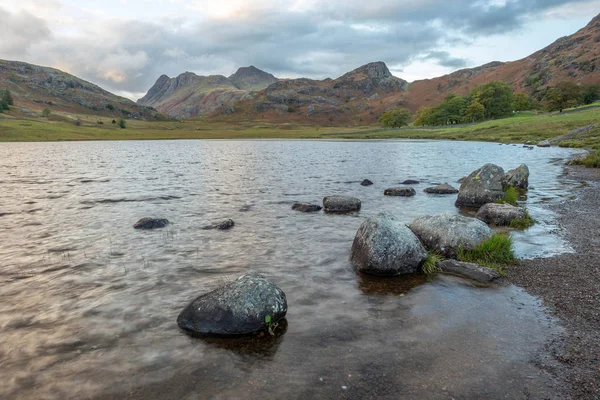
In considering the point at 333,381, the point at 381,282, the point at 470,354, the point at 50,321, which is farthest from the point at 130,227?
the point at 470,354

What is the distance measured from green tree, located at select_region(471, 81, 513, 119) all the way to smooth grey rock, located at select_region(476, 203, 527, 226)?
538ft

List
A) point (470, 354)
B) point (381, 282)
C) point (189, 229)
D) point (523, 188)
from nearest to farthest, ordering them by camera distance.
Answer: point (470, 354) < point (381, 282) < point (189, 229) < point (523, 188)

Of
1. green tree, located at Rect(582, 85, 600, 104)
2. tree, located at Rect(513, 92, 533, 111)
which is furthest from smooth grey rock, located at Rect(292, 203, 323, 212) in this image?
tree, located at Rect(513, 92, 533, 111)

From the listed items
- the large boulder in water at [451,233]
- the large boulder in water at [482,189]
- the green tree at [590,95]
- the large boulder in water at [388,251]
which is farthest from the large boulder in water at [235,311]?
the green tree at [590,95]

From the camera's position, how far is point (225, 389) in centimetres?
679

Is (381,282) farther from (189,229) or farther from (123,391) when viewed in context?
(189,229)

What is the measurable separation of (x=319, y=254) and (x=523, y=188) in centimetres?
2241

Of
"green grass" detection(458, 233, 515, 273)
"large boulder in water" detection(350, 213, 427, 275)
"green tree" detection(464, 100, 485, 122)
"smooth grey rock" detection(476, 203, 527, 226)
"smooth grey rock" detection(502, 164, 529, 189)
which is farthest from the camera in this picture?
"green tree" detection(464, 100, 485, 122)

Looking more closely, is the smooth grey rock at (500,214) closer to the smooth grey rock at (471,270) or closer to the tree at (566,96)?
the smooth grey rock at (471,270)

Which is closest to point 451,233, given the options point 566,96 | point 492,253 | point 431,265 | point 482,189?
point 492,253

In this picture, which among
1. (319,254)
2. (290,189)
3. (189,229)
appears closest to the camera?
(319,254)

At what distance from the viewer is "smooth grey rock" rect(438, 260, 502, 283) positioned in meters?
11.7

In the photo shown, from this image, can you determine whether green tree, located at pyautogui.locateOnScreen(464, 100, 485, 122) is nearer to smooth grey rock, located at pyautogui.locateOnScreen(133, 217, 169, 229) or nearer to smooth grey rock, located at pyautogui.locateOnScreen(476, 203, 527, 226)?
smooth grey rock, located at pyautogui.locateOnScreen(476, 203, 527, 226)

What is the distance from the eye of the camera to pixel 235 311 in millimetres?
8820
